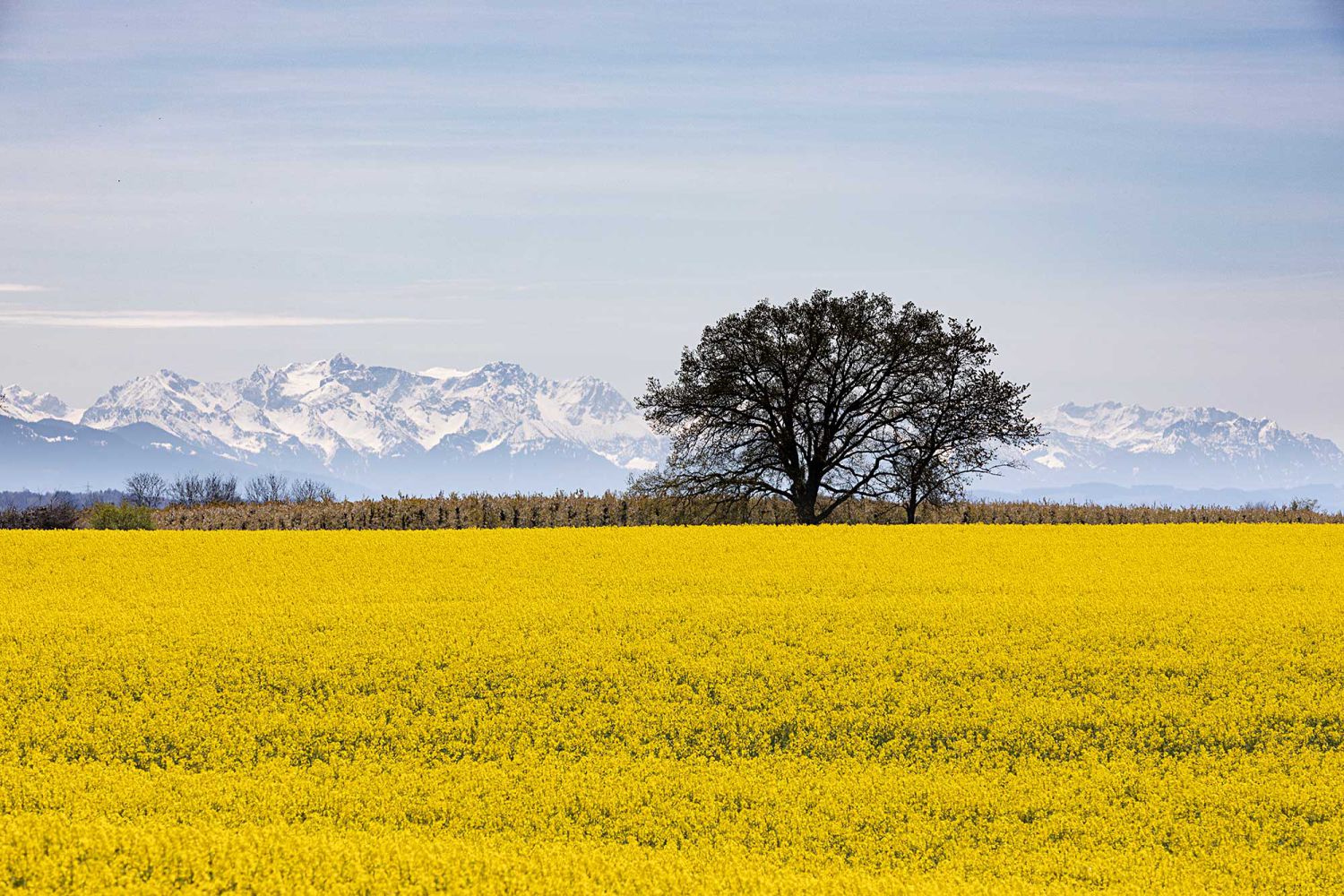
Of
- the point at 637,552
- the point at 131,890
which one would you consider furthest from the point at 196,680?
the point at 637,552

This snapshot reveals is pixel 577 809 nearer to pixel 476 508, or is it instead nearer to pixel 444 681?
pixel 444 681

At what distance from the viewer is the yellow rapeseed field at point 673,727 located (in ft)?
33.3

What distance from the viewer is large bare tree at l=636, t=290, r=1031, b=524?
142 feet

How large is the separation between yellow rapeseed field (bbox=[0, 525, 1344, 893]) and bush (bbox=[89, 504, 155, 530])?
27.1 m

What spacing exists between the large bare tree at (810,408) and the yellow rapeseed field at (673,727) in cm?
2253

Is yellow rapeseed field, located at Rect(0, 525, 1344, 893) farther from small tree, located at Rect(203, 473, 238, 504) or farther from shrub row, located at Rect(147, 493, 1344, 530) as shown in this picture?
small tree, located at Rect(203, 473, 238, 504)

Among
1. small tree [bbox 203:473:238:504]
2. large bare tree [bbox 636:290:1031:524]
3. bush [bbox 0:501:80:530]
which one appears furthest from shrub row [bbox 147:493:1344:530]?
small tree [bbox 203:473:238:504]

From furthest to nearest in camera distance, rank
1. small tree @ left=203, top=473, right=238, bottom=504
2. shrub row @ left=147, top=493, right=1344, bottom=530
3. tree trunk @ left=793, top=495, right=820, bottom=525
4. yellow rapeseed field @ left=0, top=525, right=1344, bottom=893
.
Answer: small tree @ left=203, top=473, right=238, bottom=504
shrub row @ left=147, top=493, right=1344, bottom=530
tree trunk @ left=793, top=495, right=820, bottom=525
yellow rapeseed field @ left=0, top=525, right=1344, bottom=893

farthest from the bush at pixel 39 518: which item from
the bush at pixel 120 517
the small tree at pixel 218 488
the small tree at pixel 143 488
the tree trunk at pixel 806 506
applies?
the small tree at pixel 218 488

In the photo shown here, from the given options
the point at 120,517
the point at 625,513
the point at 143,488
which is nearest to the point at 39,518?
the point at 120,517

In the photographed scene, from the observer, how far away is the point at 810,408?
144ft

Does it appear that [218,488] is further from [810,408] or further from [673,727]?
[673,727]

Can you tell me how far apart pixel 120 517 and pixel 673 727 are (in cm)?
3959

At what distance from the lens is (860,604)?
17.4 meters
